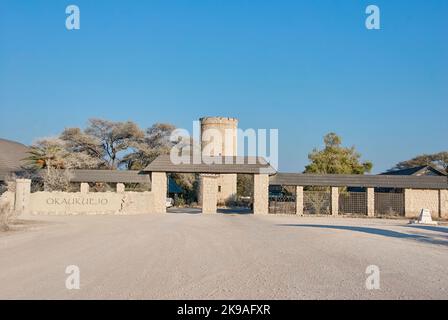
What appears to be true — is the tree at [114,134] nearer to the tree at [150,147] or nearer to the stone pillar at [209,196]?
the tree at [150,147]

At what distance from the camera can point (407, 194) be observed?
39438 millimetres

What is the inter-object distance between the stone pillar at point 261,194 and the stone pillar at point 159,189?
6595 millimetres

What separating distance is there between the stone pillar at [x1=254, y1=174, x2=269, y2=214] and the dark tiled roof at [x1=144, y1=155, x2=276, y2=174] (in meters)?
0.50

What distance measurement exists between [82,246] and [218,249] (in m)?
3.63

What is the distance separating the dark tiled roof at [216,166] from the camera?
127 ft

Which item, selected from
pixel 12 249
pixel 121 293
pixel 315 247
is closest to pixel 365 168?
pixel 315 247

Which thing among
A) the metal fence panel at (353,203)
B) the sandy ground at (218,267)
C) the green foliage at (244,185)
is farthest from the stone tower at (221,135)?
the sandy ground at (218,267)

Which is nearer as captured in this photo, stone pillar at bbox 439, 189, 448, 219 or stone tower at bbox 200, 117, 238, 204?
stone pillar at bbox 439, 189, 448, 219

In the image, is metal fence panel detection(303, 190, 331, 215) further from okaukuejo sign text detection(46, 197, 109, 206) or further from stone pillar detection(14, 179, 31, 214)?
stone pillar detection(14, 179, 31, 214)

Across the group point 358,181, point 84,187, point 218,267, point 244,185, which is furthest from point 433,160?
point 218,267

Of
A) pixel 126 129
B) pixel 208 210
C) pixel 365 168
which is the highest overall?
pixel 126 129

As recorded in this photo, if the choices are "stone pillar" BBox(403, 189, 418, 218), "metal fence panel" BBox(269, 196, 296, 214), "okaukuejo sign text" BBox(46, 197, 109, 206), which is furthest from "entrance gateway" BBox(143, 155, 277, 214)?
"stone pillar" BBox(403, 189, 418, 218)

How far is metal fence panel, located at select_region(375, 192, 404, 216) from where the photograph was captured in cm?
3962
